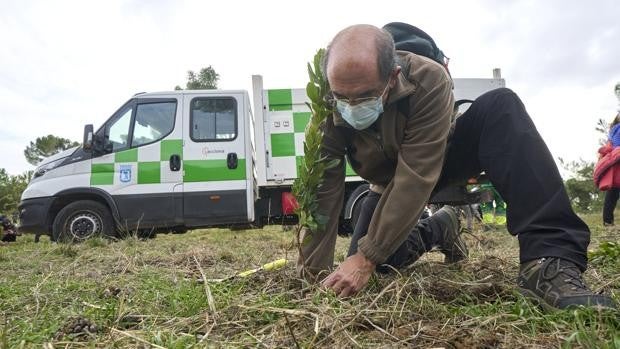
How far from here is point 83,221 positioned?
21.3 ft

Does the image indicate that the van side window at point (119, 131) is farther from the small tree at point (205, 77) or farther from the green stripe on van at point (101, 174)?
the small tree at point (205, 77)

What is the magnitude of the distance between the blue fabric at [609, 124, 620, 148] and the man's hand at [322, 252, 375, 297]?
19.4ft

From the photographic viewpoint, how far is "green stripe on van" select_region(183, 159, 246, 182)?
6477 millimetres

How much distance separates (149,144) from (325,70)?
5160 millimetres

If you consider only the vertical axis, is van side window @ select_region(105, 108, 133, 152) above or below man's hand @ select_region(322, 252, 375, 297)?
above

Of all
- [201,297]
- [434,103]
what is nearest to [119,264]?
[201,297]

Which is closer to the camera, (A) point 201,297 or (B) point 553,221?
(B) point 553,221

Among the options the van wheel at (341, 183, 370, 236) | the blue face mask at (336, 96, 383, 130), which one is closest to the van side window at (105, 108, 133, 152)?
the van wheel at (341, 183, 370, 236)

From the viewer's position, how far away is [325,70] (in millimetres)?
1775

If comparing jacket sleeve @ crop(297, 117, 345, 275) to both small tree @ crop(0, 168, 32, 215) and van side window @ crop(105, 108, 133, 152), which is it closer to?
van side window @ crop(105, 108, 133, 152)

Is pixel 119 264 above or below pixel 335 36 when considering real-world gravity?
below

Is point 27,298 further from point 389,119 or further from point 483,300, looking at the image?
point 483,300

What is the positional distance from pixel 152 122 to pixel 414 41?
5.16m

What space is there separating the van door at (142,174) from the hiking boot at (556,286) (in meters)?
5.40
